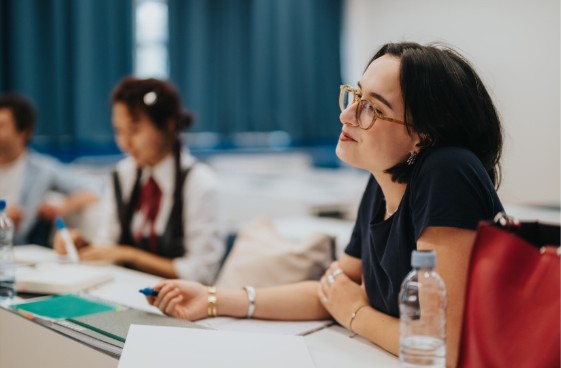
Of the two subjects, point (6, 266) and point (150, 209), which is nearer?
point (6, 266)

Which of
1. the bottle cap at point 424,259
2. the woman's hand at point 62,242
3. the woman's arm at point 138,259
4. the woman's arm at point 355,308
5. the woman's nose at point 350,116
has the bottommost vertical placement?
the woman's arm at point 138,259

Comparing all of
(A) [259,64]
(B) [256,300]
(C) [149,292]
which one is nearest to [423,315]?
(B) [256,300]

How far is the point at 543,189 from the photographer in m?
Result: 4.05

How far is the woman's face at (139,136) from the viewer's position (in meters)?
2.45

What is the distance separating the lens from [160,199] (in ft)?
8.14

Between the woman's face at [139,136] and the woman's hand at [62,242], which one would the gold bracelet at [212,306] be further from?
the woman's face at [139,136]

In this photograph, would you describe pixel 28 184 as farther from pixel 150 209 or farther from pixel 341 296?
pixel 341 296

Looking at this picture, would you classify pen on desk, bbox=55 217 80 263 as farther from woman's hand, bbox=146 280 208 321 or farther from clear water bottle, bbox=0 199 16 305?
woman's hand, bbox=146 280 208 321

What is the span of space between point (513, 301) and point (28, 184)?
8.78ft

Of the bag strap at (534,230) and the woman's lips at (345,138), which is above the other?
the woman's lips at (345,138)

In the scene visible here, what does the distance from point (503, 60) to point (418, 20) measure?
863 mm

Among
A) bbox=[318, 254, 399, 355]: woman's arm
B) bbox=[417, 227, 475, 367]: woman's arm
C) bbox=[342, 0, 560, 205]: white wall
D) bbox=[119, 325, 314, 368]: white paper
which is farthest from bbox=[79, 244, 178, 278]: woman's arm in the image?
bbox=[342, 0, 560, 205]: white wall

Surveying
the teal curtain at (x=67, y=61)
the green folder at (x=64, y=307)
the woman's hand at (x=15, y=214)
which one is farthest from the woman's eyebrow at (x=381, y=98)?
the teal curtain at (x=67, y=61)

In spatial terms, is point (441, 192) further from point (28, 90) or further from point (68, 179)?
point (28, 90)
